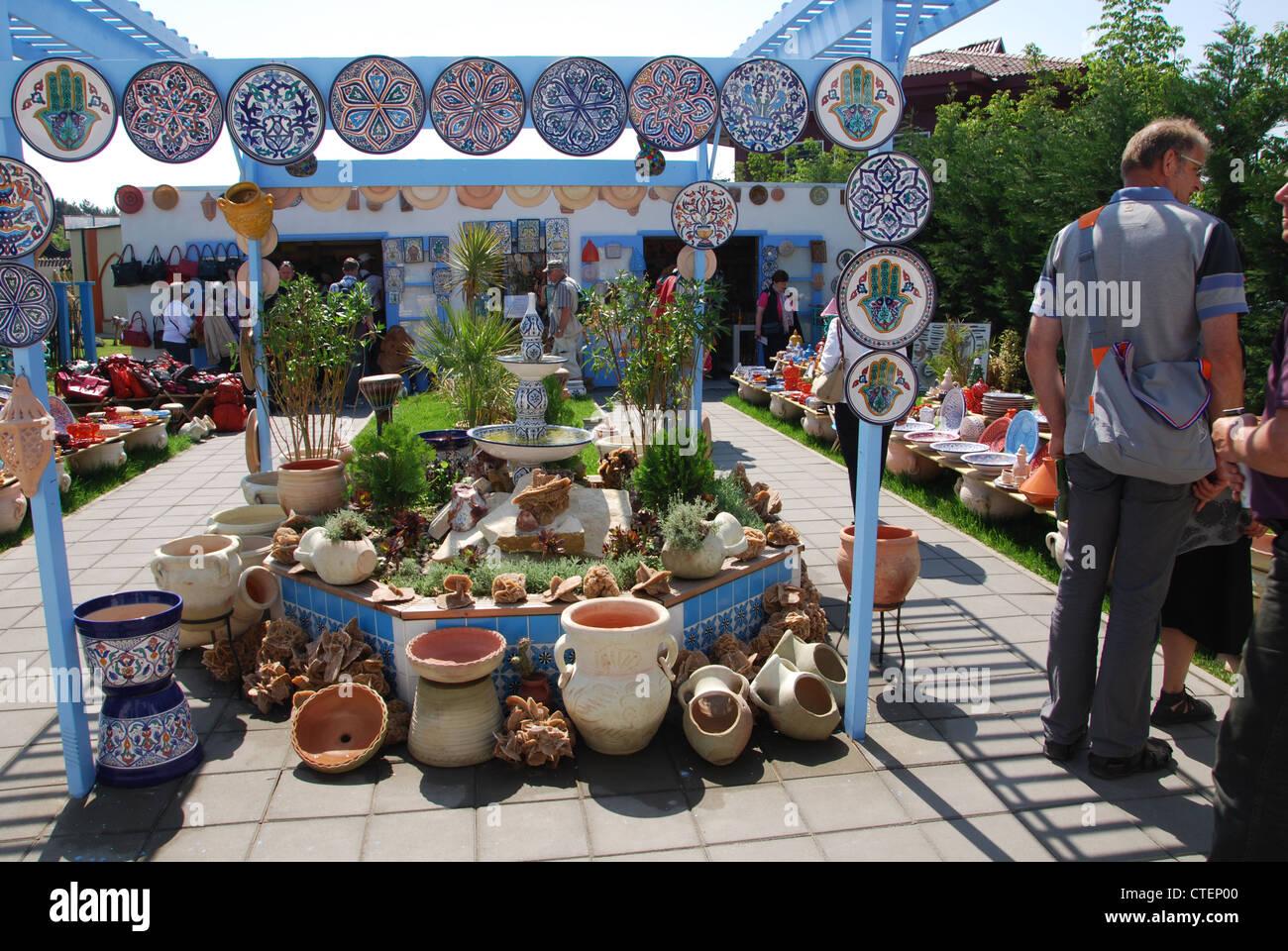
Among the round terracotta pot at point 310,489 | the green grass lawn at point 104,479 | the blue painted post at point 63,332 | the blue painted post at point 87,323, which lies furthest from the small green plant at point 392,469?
the blue painted post at point 87,323

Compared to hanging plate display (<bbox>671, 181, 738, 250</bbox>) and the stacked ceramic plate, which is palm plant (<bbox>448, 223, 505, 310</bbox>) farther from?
the stacked ceramic plate

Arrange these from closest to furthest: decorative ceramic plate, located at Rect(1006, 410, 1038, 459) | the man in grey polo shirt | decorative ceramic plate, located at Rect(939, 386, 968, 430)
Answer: the man in grey polo shirt → decorative ceramic plate, located at Rect(1006, 410, 1038, 459) → decorative ceramic plate, located at Rect(939, 386, 968, 430)

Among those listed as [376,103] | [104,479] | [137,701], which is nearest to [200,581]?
[137,701]

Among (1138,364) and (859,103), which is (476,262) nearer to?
(859,103)

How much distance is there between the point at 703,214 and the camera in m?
5.38

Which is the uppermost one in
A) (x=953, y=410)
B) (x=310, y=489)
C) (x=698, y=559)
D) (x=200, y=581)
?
(x=953, y=410)

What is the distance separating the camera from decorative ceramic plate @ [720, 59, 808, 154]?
471cm

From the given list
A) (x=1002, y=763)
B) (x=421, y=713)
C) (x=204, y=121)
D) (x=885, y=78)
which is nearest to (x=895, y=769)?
(x=1002, y=763)

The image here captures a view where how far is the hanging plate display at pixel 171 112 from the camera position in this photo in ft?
14.2

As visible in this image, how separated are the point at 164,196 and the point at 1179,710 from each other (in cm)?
1346

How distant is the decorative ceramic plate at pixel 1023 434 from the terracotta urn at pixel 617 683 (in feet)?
11.9

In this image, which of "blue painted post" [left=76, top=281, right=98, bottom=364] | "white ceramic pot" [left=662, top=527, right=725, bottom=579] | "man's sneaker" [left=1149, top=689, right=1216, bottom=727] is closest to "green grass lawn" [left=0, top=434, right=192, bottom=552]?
"blue painted post" [left=76, top=281, right=98, bottom=364]

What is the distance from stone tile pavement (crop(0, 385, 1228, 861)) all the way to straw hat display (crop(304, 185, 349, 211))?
9880 mm

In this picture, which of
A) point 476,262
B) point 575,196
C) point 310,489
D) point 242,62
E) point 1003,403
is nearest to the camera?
point 242,62
